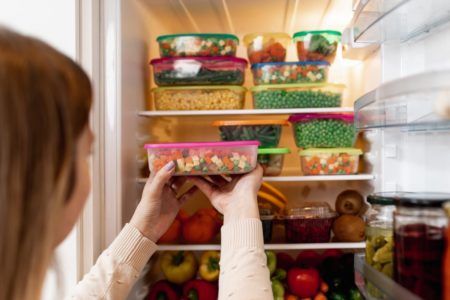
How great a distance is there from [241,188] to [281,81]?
0.45 m

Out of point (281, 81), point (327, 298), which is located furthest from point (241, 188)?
point (327, 298)

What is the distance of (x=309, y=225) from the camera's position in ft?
5.45

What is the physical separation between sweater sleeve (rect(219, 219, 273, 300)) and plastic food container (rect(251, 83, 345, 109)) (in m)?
0.51

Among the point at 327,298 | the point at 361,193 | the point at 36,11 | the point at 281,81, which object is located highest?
the point at 36,11

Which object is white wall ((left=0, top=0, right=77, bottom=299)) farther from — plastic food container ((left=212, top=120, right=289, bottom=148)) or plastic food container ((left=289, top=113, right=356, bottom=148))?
plastic food container ((left=289, top=113, right=356, bottom=148))

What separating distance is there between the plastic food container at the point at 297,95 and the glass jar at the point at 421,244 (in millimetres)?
887

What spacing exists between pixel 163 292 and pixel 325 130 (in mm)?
719

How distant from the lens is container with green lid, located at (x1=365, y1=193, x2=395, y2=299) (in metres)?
0.94

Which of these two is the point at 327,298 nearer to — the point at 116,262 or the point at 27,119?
the point at 116,262

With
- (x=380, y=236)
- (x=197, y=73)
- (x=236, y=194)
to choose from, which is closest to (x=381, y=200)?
(x=380, y=236)

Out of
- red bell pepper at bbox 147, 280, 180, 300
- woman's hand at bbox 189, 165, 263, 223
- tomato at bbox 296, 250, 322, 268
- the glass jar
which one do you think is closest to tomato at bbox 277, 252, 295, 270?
tomato at bbox 296, 250, 322, 268

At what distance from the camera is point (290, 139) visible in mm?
2031

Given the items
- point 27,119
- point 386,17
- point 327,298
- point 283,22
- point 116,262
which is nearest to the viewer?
point 27,119

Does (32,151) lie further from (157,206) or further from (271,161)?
(271,161)
